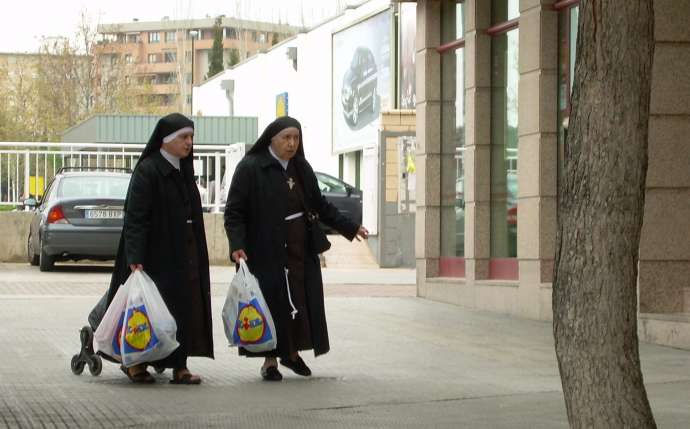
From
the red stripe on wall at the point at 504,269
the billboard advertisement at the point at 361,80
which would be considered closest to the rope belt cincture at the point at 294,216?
the red stripe on wall at the point at 504,269

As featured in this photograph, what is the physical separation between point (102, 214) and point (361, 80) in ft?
78.1

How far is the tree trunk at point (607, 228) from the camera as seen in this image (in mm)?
5965

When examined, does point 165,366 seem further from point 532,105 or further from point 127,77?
point 127,77

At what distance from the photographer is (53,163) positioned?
26.8 m

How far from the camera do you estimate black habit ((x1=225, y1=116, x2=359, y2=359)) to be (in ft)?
33.5

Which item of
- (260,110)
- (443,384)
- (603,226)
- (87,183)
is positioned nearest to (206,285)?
(443,384)

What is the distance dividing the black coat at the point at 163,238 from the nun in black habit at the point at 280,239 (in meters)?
0.31

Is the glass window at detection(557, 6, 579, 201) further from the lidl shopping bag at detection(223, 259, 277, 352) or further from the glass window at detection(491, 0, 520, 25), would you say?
the lidl shopping bag at detection(223, 259, 277, 352)

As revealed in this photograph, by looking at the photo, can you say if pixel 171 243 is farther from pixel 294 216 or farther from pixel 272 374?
pixel 272 374

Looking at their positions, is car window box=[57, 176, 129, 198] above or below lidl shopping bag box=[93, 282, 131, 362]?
above

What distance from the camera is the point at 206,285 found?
10156 millimetres

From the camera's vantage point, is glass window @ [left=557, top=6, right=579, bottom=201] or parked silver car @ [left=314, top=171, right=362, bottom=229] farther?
parked silver car @ [left=314, top=171, right=362, bottom=229]

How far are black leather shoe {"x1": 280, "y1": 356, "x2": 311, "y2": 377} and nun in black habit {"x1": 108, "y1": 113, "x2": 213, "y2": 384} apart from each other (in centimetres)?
57

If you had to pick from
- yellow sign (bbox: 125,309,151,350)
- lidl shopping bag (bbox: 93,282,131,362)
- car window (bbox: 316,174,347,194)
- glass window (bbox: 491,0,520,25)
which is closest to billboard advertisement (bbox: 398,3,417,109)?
car window (bbox: 316,174,347,194)
